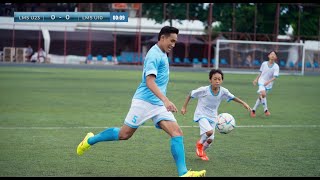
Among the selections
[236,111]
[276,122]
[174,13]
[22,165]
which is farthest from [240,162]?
[174,13]

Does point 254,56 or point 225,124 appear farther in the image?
point 254,56

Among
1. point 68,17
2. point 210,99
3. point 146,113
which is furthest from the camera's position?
point 210,99

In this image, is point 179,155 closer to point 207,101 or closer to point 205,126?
point 205,126

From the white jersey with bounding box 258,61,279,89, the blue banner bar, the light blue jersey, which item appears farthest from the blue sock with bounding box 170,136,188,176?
the white jersey with bounding box 258,61,279,89

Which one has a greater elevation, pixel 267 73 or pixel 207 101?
Result: pixel 267 73

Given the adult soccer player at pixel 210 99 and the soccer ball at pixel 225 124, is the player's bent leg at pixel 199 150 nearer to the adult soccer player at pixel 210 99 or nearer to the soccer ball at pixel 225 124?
the adult soccer player at pixel 210 99

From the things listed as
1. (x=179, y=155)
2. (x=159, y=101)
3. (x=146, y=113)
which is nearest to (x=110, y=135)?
(x=146, y=113)

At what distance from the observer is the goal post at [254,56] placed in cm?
4350

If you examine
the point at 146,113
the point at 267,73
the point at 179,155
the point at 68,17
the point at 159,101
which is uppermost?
the point at 68,17

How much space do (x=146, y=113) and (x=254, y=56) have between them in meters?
36.6

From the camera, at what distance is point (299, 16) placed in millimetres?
55844

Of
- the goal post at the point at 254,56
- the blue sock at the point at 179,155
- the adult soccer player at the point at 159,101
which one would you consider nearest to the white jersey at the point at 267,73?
the adult soccer player at the point at 159,101

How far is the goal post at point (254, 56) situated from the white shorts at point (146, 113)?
116ft

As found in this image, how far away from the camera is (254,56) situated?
4375cm
